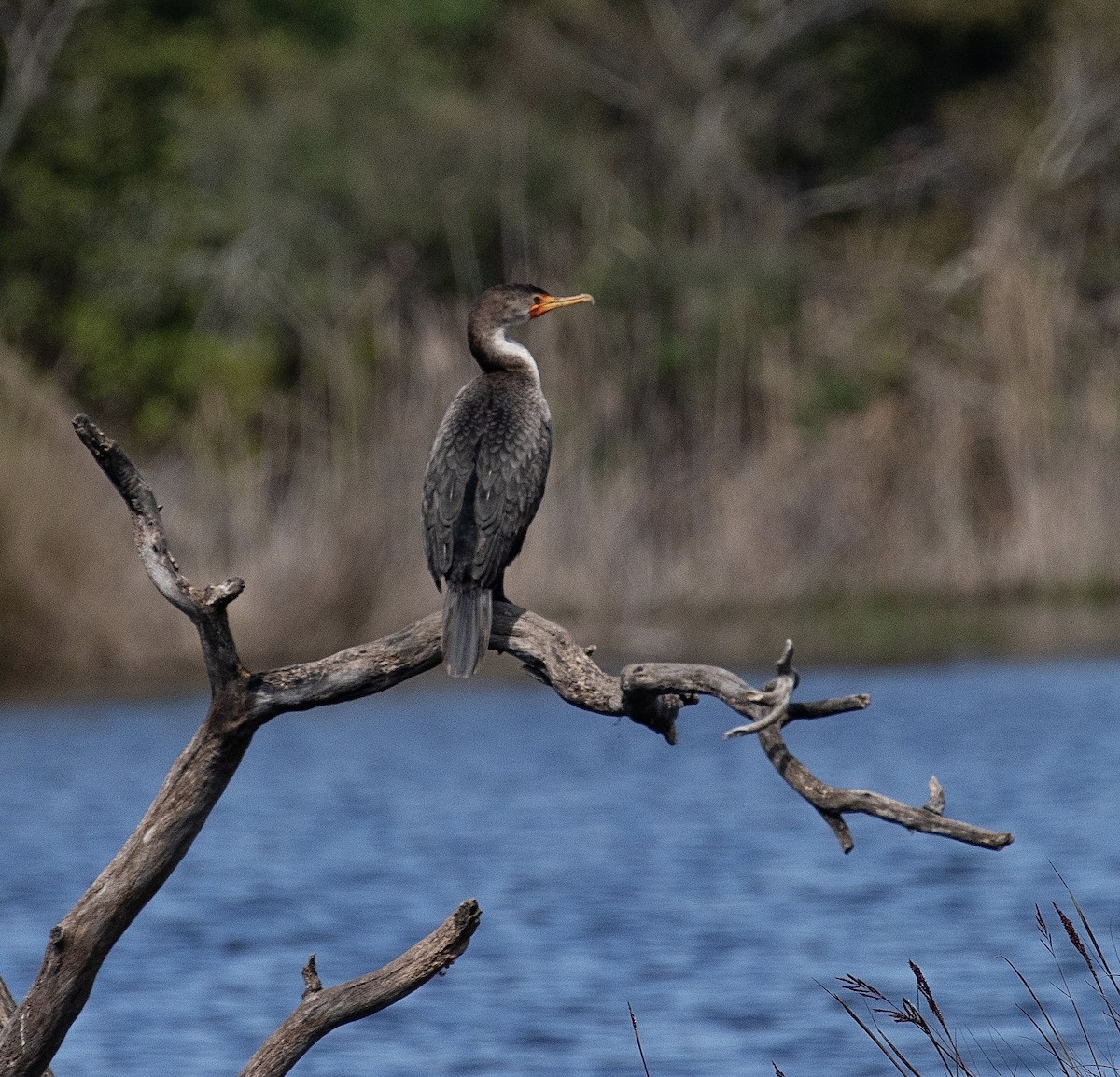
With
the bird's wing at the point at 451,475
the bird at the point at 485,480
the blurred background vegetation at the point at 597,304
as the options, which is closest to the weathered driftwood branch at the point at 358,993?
the bird at the point at 485,480

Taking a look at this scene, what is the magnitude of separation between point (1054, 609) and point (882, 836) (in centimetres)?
714

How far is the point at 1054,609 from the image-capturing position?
56.1 ft

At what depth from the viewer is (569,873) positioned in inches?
377

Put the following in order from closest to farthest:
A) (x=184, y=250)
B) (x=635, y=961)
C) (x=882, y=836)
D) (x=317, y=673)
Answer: (x=317, y=673) < (x=635, y=961) < (x=882, y=836) < (x=184, y=250)

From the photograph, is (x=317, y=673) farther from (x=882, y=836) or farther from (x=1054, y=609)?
(x=1054, y=609)

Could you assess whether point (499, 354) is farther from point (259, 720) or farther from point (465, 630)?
point (259, 720)

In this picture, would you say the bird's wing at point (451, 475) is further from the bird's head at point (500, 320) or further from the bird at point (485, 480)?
the bird's head at point (500, 320)

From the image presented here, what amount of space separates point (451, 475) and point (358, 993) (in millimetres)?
1528

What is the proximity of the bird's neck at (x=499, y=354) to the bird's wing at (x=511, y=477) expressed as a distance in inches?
13.2

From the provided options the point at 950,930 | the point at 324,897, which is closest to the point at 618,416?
the point at 324,897

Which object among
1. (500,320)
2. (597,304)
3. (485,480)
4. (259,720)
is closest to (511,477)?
(485,480)

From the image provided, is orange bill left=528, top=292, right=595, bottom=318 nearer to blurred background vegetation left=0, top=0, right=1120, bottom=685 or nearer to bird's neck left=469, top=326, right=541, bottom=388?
bird's neck left=469, top=326, right=541, bottom=388

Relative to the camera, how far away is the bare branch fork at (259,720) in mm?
3668

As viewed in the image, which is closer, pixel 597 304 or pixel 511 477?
pixel 511 477
